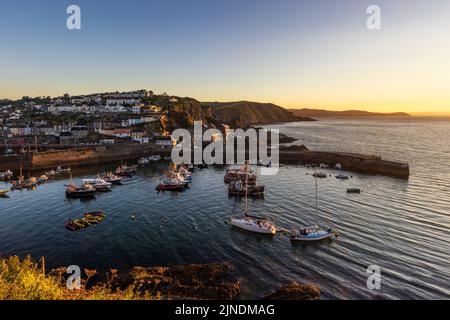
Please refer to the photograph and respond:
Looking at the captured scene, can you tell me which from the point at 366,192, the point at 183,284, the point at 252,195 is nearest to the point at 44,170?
the point at 252,195

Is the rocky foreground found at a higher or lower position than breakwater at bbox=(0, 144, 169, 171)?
lower

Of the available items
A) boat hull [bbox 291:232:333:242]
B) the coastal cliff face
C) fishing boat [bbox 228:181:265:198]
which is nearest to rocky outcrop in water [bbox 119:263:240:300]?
boat hull [bbox 291:232:333:242]

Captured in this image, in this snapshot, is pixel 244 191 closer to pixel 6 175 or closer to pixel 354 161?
pixel 354 161

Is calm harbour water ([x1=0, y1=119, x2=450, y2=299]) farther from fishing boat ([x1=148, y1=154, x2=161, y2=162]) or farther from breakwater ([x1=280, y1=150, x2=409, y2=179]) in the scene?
fishing boat ([x1=148, y1=154, x2=161, y2=162])

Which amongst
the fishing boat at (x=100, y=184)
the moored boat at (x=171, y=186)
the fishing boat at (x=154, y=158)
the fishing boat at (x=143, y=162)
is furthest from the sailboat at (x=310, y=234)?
the fishing boat at (x=154, y=158)

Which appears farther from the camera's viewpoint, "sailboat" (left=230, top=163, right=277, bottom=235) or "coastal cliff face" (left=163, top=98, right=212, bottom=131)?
"coastal cliff face" (left=163, top=98, right=212, bottom=131)

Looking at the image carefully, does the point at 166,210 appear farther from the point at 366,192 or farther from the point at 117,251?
the point at 366,192

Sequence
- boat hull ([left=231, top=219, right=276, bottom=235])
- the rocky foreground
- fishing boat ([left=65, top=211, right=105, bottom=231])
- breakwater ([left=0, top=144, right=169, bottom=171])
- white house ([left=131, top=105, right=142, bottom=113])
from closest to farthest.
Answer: the rocky foreground < boat hull ([left=231, top=219, right=276, bottom=235]) < fishing boat ([left=65, top=211, right=105, bottom=231]) < breakwater ([left=0, top=144, right=169, bottom=171]) < white house ([left=131, top=105, right=142, bottom=113])
